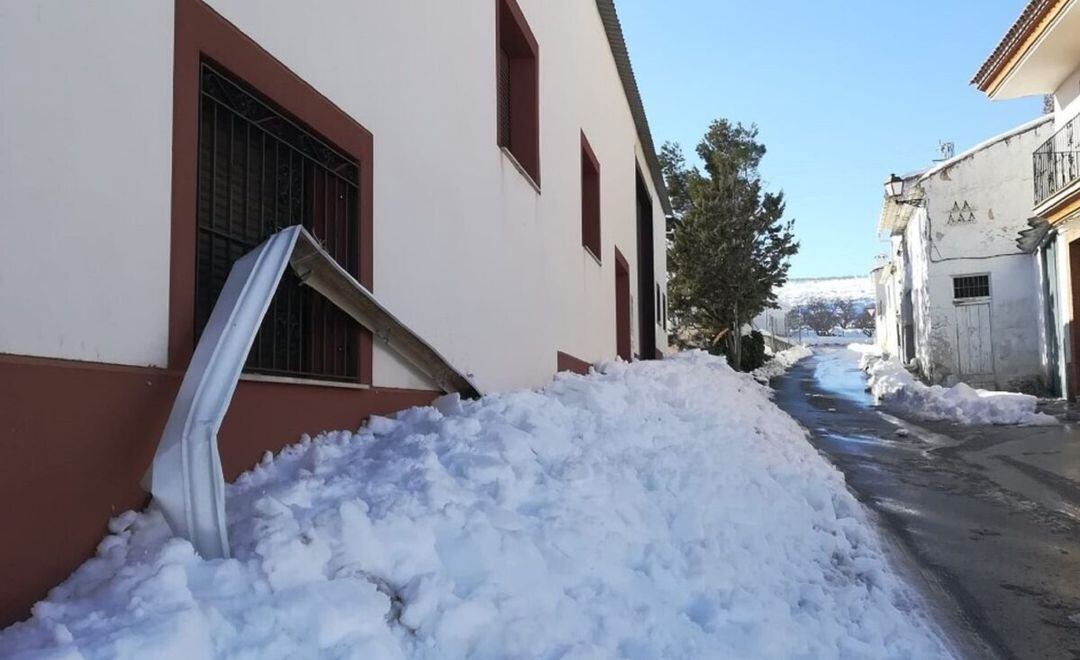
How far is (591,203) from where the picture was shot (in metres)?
12.4

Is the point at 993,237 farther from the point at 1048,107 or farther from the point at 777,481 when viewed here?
the point at 777,481

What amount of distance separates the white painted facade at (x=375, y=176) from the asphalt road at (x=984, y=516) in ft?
11.5

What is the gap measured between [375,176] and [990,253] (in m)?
21.1

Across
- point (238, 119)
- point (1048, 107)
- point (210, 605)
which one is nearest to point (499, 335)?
point (238, 119)

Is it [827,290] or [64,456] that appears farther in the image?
[827,290]

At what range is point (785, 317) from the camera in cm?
6000

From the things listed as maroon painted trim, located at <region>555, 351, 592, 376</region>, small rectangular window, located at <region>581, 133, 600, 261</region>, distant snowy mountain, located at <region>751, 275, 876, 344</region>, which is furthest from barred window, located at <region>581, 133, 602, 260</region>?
distant snowy mountain, located at <region>751, 275, 876, 344</region>

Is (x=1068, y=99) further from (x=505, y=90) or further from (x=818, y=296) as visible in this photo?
(x=818, y=296)

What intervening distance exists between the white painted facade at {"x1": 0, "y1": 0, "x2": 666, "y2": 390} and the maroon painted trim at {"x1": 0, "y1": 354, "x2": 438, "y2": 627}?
0.08 metres

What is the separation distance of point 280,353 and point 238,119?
1.07 meters

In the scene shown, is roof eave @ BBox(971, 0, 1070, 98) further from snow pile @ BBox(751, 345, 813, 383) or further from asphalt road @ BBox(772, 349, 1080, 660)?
snow pile @ BBox(751, 345, 813, 383)

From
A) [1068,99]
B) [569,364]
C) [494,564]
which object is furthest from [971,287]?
[494,564]

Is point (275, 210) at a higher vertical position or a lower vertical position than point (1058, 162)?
lower

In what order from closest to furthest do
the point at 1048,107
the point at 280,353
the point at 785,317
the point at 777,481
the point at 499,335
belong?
the point at 280,353 < the point at 777,481 < the point at 499,335 < the point at 1048,107 < the point at 785,317
